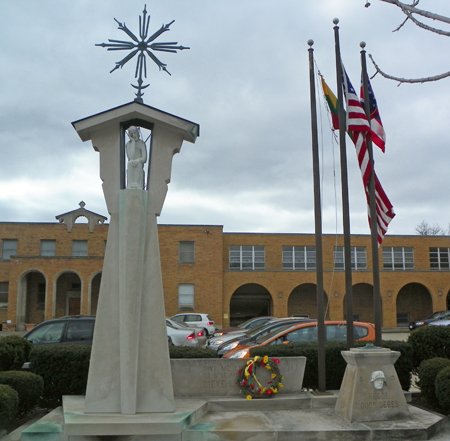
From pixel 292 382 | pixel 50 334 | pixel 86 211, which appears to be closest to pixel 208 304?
pixel 86 211

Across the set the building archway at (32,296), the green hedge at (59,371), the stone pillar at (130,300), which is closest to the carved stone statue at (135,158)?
the stone pillar at (130,300)

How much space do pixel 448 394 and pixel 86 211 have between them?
31.5 meters

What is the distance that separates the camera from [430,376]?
938 centimetres

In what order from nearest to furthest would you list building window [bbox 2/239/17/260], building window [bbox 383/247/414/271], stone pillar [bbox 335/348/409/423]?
stone pillar [bbox 335/348/409/423] < building window [bbox 2/239/17/260] < building window [bbox 383/247/414/271]

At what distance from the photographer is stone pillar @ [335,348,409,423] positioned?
317 inches

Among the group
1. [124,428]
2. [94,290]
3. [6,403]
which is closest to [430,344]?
[124,428]

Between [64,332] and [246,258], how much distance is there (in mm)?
26623

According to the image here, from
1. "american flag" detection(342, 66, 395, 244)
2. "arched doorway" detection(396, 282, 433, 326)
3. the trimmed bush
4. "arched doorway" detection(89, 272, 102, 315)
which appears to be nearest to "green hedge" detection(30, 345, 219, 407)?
the trimmed bush

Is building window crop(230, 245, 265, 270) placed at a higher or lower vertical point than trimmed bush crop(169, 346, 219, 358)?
higher

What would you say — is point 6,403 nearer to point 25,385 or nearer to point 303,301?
point 25,385

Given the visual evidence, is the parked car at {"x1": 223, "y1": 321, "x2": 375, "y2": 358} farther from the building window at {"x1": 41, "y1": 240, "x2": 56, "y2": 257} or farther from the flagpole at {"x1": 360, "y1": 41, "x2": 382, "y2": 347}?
the building window at {"x1": 41, "y1": 240, "x2": 56, "y2": 257}

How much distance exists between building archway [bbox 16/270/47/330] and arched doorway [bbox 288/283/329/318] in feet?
60.9

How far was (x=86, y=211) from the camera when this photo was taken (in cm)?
3675

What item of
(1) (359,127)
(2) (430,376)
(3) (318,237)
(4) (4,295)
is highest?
(1) (359,127)
